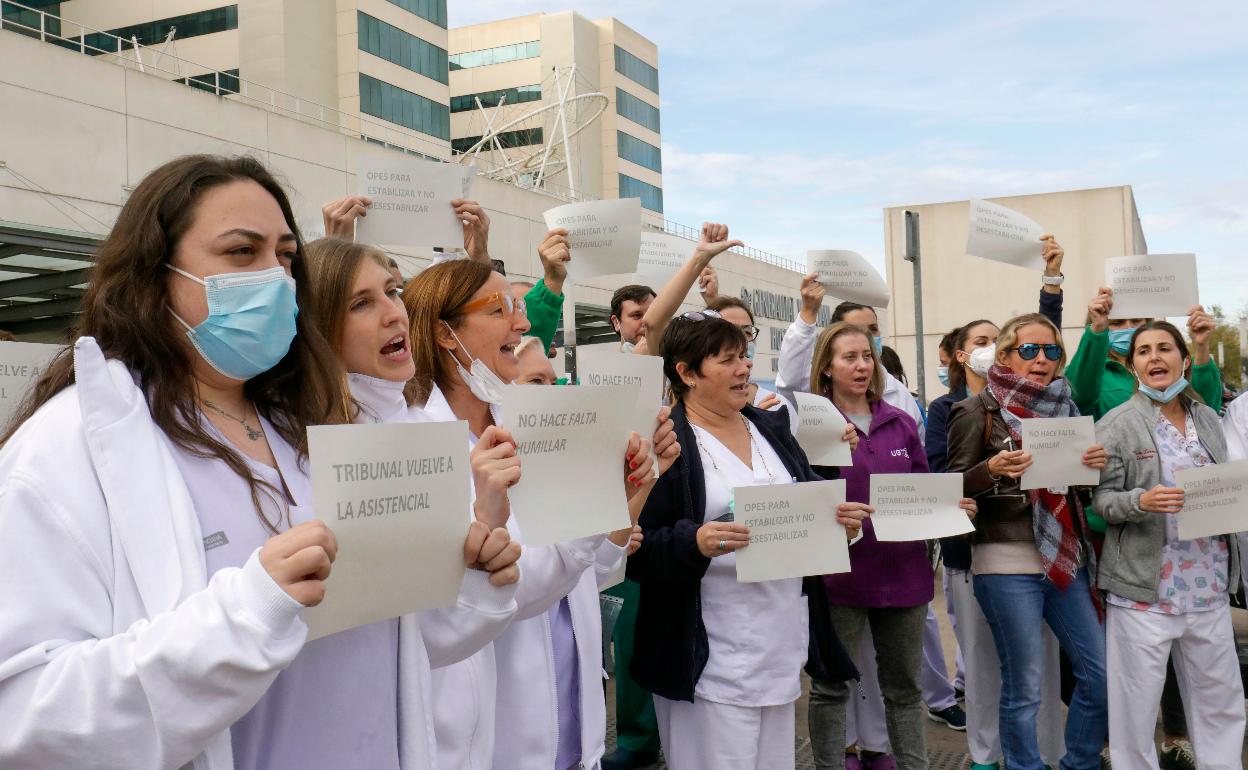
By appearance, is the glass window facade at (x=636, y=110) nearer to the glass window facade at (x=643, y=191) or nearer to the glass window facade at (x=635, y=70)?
the glass window facade at (x=635, y=70)

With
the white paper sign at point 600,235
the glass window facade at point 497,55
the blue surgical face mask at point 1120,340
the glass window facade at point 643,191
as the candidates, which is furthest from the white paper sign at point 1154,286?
the glass window facade at point 497,55

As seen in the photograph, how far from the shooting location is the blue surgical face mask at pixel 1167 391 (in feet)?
16.7

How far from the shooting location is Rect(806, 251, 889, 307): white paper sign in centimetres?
586

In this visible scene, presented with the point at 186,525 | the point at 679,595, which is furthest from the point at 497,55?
the point at 186,525

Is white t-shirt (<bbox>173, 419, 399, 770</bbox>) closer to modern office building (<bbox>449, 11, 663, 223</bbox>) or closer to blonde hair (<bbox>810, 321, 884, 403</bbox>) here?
blonde hair (<bbox>810, 321, 884, 403</bbox>)

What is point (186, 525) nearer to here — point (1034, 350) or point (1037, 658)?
point (1037, 658)

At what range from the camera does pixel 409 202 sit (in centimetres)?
438

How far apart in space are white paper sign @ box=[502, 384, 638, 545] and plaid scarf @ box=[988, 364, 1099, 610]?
2874 millimetres

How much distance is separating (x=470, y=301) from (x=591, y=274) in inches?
71.3

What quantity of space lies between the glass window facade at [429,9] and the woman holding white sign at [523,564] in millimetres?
39116

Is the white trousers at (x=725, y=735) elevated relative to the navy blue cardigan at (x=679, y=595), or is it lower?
lower

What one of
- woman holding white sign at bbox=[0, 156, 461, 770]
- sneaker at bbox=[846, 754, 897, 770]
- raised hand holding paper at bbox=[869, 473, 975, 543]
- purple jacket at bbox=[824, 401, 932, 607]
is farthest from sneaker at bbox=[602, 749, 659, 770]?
woman holding white sign at bbox=[0, 156, 461, 770]

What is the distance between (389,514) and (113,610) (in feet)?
1.42

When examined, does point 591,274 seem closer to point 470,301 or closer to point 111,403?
point 470,301
